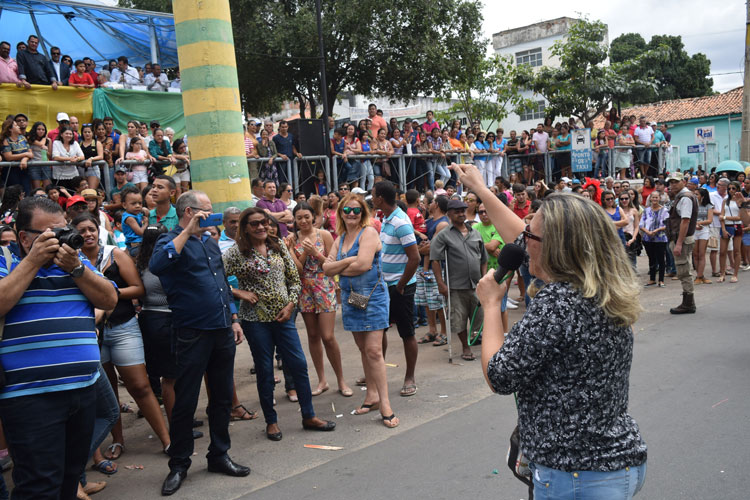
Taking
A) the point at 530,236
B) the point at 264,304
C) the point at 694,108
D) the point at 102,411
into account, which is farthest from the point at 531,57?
the point at 530,236

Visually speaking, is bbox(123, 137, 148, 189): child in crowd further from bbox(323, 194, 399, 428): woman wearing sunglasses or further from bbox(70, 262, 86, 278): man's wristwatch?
bbox(70, 262, 86, 278): man's wristwatch

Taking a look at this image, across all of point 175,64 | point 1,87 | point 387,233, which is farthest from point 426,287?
point 175,64

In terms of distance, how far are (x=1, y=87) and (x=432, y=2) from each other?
1265cm

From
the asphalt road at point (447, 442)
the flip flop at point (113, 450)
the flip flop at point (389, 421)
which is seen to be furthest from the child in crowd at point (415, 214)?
the flip flop at point (113, 450)

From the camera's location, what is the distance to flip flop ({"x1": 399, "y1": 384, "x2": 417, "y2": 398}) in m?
6.41

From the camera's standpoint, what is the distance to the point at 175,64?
1712 centimetres

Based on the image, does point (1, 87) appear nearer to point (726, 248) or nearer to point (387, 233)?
point (387, 233)

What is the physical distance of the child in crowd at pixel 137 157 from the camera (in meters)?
11.2

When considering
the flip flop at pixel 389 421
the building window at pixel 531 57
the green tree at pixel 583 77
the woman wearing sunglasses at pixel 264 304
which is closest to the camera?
the woman wearing sunglasses at pixel 264 304

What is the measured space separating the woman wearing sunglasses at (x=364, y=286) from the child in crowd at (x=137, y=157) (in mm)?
6418

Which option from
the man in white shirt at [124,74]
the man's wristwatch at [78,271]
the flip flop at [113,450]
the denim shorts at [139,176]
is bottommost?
the flip flop at [113,450]

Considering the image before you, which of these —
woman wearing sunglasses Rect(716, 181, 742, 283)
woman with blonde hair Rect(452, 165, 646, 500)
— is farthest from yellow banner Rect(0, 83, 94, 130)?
woman wearing sunglasses Rect(716, 181, 742, 283)

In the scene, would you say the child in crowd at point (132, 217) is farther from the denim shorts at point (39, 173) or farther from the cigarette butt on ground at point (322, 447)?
the denim shorts at point (39, 173)

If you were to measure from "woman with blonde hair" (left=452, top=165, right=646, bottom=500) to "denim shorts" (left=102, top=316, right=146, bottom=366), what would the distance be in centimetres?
354
